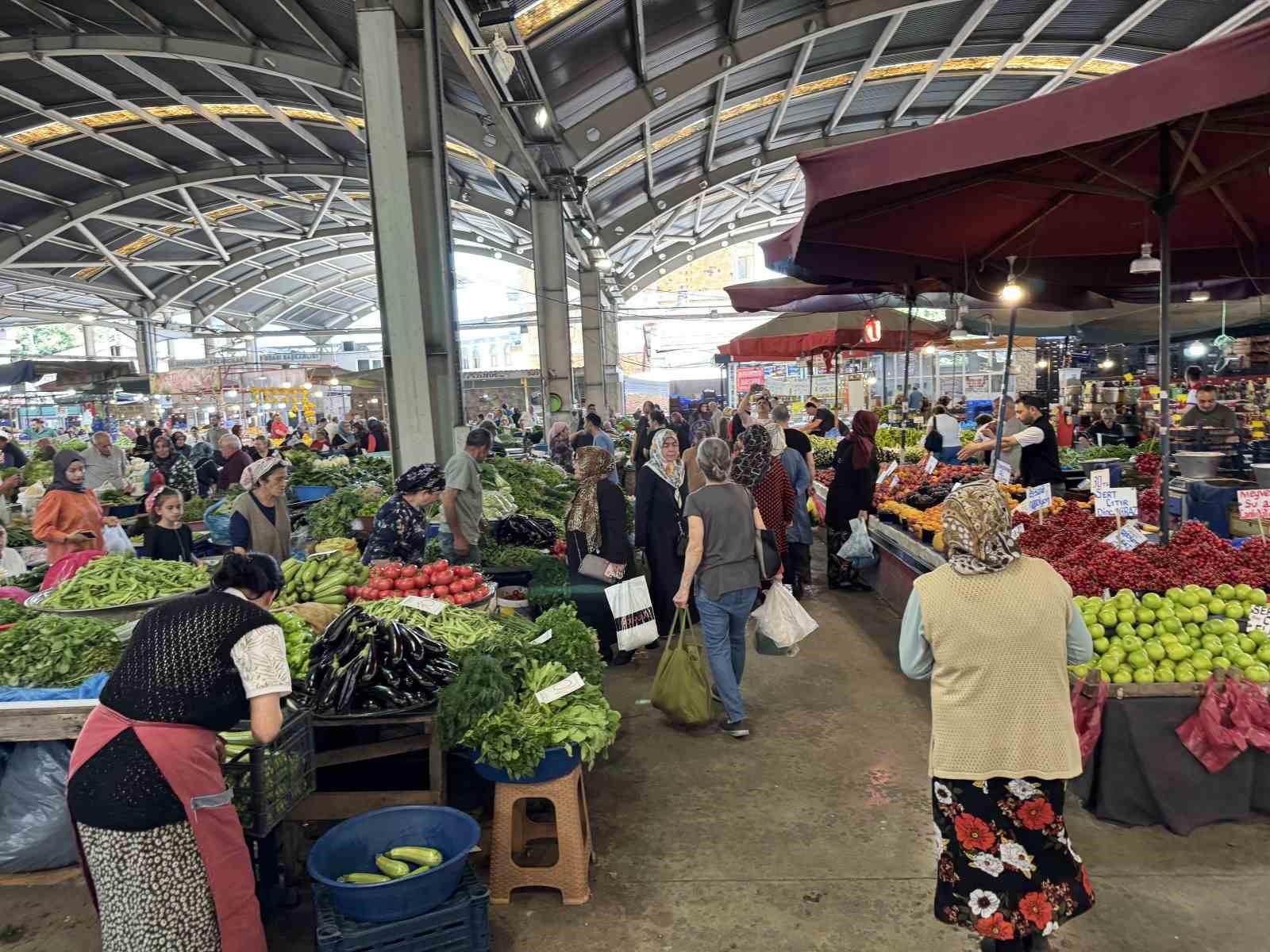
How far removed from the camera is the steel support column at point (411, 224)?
673cm

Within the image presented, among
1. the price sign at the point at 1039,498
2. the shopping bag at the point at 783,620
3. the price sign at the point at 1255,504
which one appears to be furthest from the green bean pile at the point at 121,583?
the price sign at the point at 1255,504

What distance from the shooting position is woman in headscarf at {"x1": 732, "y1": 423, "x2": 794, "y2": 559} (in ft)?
19.5

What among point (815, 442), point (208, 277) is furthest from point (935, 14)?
point (208, 277)

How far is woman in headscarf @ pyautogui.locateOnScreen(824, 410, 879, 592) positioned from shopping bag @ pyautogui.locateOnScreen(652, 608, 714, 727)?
3.36 metres

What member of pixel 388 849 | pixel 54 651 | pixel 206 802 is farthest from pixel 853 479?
pixel 206 802

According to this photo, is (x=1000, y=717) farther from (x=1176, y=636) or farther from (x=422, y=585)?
(x=422, y=585)

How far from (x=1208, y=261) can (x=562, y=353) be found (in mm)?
12270

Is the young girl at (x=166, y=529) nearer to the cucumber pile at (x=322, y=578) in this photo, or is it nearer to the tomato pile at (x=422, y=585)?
the cucumber pile at (x=322, y=578)

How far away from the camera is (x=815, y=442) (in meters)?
12.2

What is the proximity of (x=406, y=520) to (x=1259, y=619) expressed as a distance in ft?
14.5

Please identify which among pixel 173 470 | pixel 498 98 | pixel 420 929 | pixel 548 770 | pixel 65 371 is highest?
pixel 498 98

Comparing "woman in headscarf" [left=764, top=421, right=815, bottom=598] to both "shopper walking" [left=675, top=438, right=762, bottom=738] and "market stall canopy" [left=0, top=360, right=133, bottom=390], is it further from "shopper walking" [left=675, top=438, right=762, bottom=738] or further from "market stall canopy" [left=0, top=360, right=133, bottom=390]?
"market stall canopy" [left=0, top=360, right=133, bottom=390]

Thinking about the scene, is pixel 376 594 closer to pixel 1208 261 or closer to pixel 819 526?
pixel 1208 261

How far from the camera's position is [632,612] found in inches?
189
